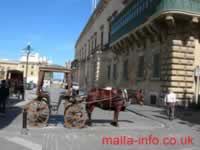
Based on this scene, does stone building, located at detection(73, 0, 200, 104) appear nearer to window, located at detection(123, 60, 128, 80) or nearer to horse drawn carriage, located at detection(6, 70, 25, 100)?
window, located at detection(123, 60, 128, 80)

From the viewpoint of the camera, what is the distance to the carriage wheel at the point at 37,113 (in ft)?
44.0

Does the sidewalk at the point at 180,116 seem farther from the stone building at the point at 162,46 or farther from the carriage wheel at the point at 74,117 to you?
the carriage wheel at the point at 74,117

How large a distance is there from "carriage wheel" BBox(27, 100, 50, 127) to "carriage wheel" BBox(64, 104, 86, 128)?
74 centimetres

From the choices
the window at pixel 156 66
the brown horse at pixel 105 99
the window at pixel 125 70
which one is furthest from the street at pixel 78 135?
the window at pixel 125 70

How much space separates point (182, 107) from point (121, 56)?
14.5m

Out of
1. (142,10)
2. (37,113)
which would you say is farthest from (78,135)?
(142,10)

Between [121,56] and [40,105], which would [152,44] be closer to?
[121,56]

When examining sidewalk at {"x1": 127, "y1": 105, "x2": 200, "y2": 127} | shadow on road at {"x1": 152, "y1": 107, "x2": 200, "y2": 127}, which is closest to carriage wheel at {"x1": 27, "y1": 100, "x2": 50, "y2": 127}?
sidewalk at {"x1": 127, "y1": 105, "x2": 200, "y2": 127}

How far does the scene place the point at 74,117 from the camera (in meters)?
13.7

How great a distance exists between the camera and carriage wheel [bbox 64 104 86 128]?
13.6 meters

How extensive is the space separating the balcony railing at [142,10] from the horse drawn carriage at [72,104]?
34.9ft

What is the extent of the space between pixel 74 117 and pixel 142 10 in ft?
53.3

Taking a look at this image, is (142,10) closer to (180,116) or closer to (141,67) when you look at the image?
(141,67)

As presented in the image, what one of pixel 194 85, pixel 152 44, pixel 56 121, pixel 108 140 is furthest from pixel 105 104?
pixel 152 44
